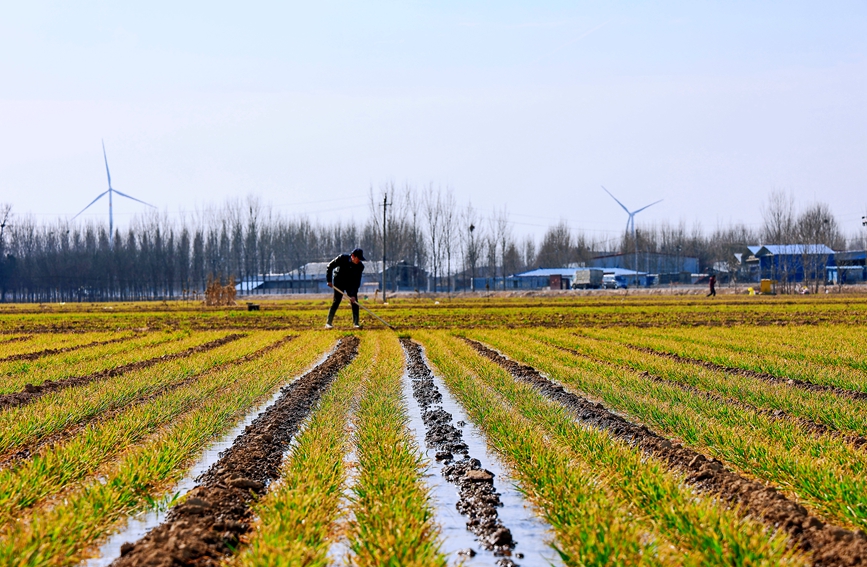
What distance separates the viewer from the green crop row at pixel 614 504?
3.28m

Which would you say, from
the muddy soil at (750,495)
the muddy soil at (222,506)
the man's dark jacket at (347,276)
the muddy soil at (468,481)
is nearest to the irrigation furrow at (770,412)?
the muddy soil at (750,495)

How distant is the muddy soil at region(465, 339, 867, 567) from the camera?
3.27m

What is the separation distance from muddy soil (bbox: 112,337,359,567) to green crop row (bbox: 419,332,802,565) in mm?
1544

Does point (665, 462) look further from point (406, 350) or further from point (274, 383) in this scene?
point (406, 350)

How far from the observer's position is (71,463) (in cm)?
489

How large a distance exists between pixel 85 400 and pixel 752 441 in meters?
5.82

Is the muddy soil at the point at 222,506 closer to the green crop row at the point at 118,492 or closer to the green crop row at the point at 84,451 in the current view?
the green crop row at the point at 118,492

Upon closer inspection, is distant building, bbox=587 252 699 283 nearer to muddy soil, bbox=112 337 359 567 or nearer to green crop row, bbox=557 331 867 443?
green crop row, bbox=557 331 867 443

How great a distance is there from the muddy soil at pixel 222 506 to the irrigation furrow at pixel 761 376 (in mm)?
5212

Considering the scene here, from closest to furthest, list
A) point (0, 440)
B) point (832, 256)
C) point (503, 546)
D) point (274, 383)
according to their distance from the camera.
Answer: point (503, 546) → point (0, 440) → point (274, 383) → point (832, 256)

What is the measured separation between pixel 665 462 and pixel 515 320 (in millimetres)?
19565

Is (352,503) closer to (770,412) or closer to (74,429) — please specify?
(74,429)

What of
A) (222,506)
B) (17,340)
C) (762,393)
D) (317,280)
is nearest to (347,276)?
(17,340)

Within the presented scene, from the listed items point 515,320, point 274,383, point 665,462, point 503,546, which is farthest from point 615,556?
point 515,320
